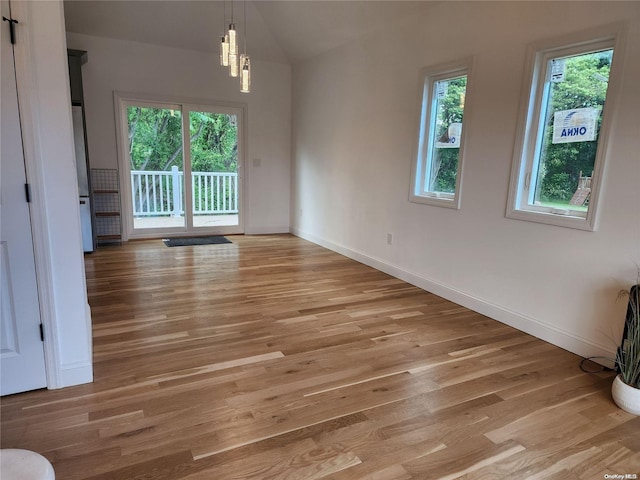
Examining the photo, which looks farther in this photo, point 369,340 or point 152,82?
point 152,82

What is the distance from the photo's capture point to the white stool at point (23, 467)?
946 millimetres

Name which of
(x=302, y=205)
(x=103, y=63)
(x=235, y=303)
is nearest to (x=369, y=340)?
(x=235, y=303)

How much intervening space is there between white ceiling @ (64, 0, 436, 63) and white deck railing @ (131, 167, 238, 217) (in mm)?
1865

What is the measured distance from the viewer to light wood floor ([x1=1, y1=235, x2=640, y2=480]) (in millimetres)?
1649

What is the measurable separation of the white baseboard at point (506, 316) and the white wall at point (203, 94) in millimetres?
2440

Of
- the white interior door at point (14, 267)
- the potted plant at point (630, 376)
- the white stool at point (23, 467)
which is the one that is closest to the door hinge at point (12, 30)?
the white interior door at point (14, 267)

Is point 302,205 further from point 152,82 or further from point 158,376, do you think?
point 158,376

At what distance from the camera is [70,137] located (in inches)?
76.4

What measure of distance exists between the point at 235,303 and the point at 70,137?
186 centimetres

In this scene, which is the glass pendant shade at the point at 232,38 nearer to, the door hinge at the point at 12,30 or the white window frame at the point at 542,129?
the door hinge at the point at 12,30

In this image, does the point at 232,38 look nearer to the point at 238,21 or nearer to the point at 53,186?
the point at 53,186

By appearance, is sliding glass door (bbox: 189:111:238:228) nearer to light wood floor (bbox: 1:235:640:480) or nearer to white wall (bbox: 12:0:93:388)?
light wood floor (bbox: 1:235:640:480)

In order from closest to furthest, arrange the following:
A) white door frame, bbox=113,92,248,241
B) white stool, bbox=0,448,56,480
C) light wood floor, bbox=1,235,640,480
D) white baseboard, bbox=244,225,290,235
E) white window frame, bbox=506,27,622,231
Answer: white stool, bbox=0,448,56,480 → light wood floor, bbox=1,235,640,480 → white window frame, bbox=506,27,622,231 → white door frame, bbox=113,92,248,241 → white baseboard, bbox=244,225,290,235

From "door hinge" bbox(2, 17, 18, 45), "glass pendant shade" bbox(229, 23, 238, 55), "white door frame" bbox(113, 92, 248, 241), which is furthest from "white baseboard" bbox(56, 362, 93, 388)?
"white door frame" bbox(113, 92, 248, 241)
